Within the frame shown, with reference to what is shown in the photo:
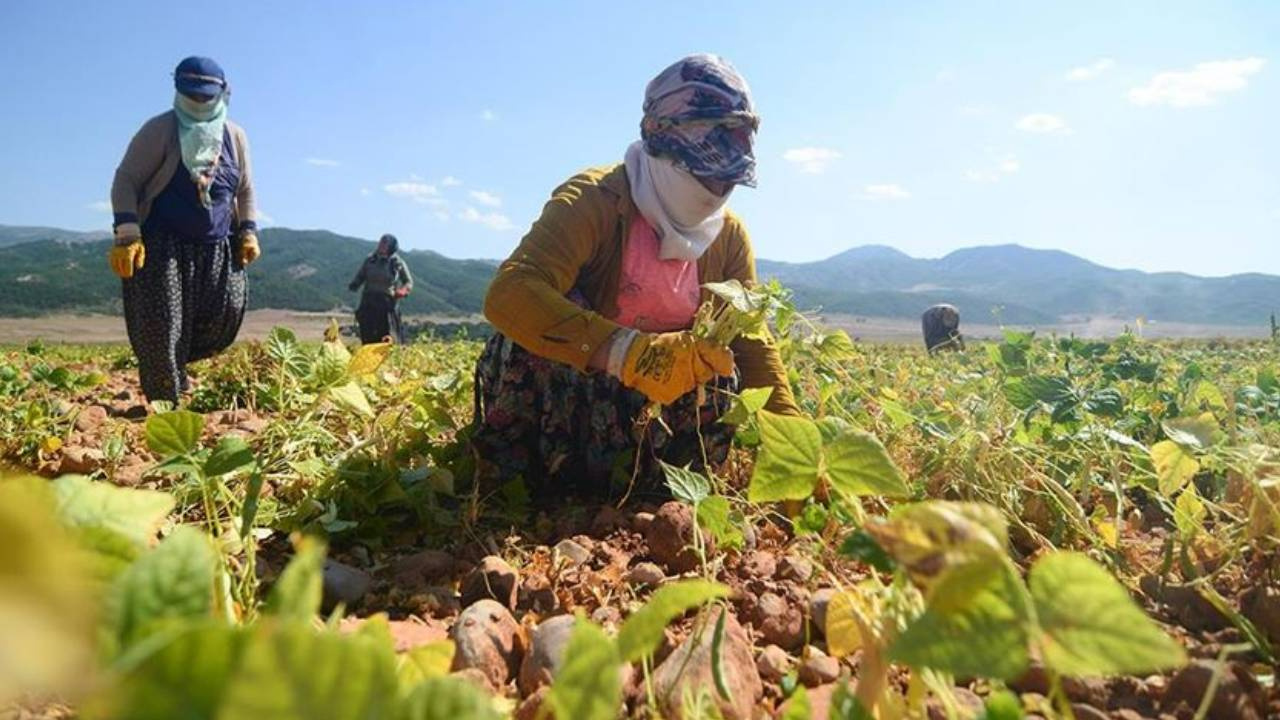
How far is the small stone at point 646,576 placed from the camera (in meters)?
1.17

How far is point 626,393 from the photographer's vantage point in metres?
1.74

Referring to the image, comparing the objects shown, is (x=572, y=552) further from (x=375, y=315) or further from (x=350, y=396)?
(x=375, y=315)

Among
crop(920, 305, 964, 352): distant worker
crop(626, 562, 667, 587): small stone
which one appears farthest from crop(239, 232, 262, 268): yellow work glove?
crop(920, 305, 964, 352): distant worker

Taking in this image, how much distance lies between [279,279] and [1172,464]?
93.0 meters

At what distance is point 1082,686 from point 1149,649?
466 mm

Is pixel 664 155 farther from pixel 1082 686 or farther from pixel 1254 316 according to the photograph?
pixel 1254 316

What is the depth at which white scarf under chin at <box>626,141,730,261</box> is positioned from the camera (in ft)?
5.45

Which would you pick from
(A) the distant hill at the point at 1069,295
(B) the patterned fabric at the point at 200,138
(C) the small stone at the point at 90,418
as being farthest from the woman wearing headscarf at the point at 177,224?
(A) the distant hill at the point at 1069,295

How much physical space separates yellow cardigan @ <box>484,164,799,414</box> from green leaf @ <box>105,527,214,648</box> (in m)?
1.09

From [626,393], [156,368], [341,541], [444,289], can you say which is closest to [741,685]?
[341,541]

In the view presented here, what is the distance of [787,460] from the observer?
0.75m

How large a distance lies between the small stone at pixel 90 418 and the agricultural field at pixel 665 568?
0.02 meters

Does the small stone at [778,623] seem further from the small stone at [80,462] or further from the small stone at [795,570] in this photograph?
the small stone at [80,462]

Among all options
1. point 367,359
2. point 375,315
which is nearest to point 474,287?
point 375,315
